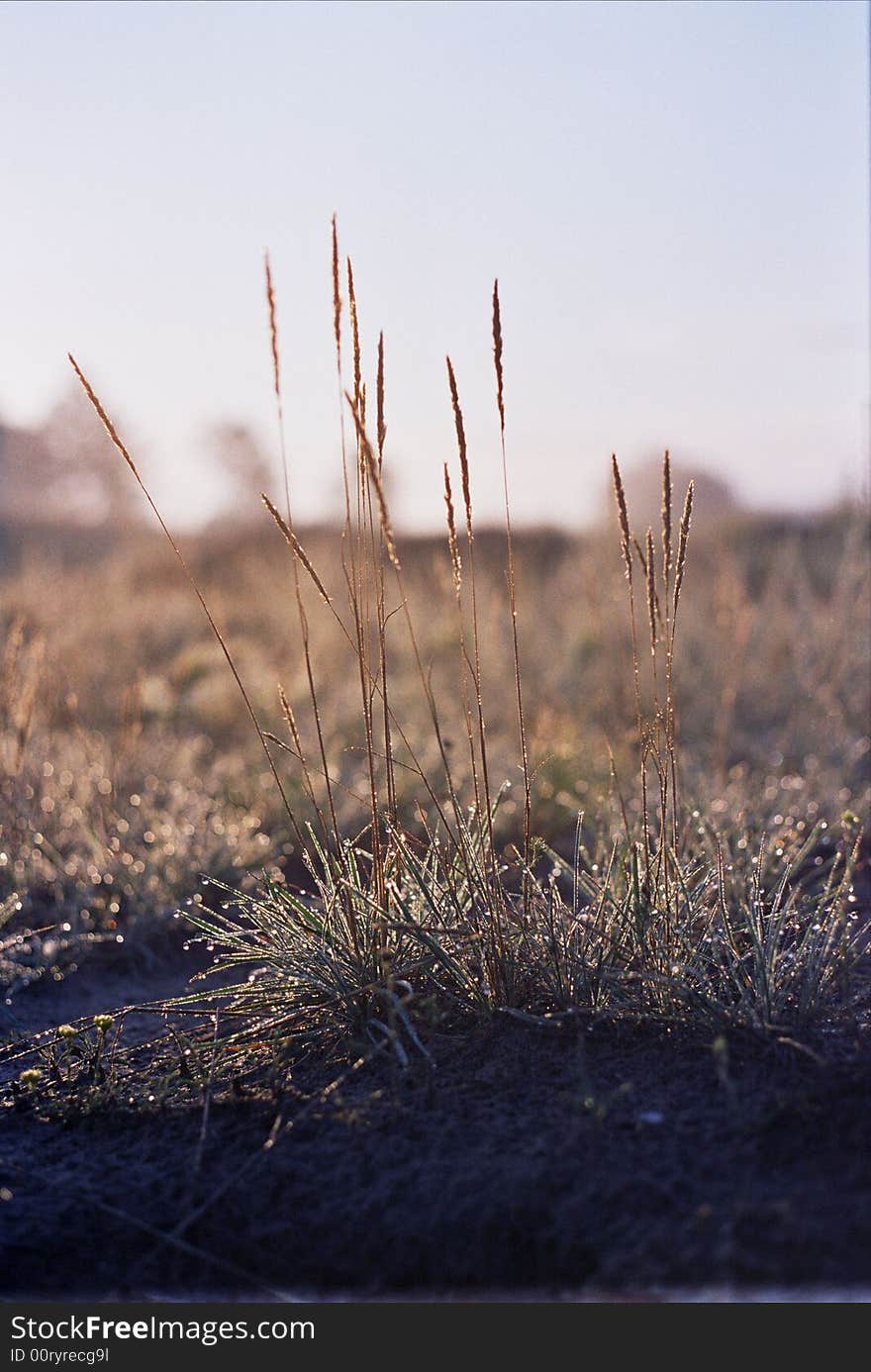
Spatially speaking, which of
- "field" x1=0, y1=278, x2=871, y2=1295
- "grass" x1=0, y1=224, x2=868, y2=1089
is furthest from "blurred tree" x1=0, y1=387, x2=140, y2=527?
"field" x1=0, y1=278, x2=871, y2=1295

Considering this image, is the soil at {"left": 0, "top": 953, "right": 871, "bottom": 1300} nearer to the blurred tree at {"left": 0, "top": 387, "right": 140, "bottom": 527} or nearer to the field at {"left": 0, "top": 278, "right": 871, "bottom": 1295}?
the field at {"left": 0, "top": 278, "right": 871, "bottom": 1295}

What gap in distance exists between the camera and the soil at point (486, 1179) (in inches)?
57.2

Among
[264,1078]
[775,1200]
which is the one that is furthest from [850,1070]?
[264,1078]

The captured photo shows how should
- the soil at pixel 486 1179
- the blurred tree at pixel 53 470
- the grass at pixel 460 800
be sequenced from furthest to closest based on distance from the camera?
the blurred tree at pixel 53 470
the grass at pixel 460 800
the soil at pixel 486 1179

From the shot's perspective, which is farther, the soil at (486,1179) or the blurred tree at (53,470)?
the blurred tree at (53,470)

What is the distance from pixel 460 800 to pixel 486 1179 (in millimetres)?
2671

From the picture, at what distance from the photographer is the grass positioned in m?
2.06

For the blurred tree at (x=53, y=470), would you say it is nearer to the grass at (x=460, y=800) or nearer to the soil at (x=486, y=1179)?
the grass at (x=460, y=800)

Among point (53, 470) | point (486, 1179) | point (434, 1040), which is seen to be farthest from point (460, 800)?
Answer: point (53, 470)

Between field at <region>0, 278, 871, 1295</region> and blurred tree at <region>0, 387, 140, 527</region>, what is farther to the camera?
blurred tree at <region>0, 387, 140, 527</region>

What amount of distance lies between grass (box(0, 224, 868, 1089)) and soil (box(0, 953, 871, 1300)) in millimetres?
123

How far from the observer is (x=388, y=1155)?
66.8 inches

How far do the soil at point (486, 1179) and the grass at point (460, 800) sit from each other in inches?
4.9

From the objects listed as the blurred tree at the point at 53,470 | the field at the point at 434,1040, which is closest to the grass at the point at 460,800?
the field at the point at 434,1040
